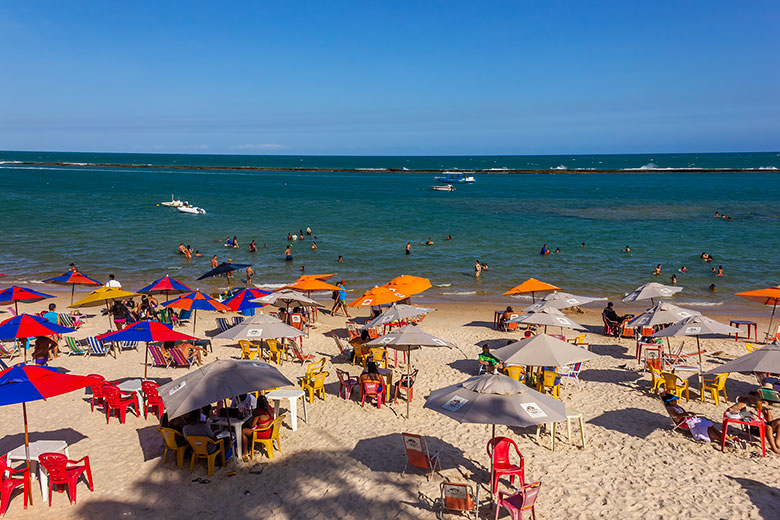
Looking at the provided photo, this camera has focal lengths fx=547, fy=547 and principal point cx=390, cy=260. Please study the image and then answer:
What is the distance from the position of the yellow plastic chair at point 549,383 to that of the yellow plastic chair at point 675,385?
2292 millimetres

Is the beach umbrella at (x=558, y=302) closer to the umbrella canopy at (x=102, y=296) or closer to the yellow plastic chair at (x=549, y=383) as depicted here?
the yellow plastic chair at (x=549, y=383)

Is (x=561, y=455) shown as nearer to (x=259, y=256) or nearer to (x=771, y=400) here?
(x=771, y=400)

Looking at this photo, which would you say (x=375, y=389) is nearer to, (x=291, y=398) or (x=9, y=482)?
(x=291, y=398)

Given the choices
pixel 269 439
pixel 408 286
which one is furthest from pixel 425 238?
pixel 269 439

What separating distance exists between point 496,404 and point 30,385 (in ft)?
21.1

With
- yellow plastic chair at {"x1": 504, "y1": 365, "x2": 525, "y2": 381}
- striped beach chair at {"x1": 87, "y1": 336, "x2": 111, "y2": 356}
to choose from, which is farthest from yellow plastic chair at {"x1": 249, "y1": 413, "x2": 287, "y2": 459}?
striped beach chair at {"x1": 87, "y1": 336, "x2": 111, "y2": 356}

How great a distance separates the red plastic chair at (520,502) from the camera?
23.3 feet

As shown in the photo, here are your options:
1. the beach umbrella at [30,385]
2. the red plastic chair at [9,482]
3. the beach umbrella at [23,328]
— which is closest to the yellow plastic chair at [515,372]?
the beach umbrella at [30,385]

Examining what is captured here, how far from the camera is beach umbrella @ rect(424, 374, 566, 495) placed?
7348 mm

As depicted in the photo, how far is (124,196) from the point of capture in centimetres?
7738

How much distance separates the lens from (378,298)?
17.0 meters

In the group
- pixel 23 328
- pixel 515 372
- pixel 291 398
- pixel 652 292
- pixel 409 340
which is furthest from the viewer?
pixel 652 292

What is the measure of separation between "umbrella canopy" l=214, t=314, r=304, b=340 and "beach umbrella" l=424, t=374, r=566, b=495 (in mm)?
5022

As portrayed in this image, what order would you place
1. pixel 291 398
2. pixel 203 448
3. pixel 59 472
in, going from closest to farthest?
pixel 59 472, pixel 203 448, pixel 291 398
